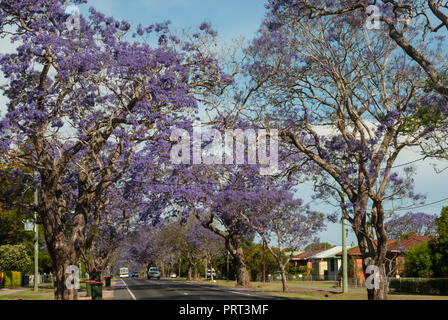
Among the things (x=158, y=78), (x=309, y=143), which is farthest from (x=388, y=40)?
(x=158, y=78)

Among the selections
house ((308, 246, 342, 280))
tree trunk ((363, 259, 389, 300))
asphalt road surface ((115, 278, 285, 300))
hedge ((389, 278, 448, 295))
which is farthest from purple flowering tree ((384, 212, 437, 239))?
house ((308, 246, 342, 280))

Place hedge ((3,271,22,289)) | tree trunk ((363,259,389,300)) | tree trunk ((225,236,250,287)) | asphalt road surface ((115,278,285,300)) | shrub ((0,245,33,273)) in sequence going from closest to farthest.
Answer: tree trunk ((363,259,389,300)) < asphalt road surface ((115,278,285,300)) < shrub ((0,245,33,273)) < tree trunk ((225,236,250,287)) < hedge ((3,271,22,289))

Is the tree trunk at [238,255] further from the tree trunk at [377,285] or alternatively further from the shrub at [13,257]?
the tree trunk at [377,285]

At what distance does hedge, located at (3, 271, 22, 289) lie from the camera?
5027cm

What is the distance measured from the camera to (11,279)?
2018 inches

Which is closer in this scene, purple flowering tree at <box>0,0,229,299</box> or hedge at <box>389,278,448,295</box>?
purple flowering tree at <box>0,0,229,299</box>

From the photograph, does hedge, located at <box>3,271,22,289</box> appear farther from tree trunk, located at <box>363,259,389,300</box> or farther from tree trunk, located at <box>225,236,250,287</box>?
tree trunk, located at <box>363,259,389,300</box>

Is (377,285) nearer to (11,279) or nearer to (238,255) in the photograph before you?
(238,255)

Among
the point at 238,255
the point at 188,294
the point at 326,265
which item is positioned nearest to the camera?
the point at 188,294

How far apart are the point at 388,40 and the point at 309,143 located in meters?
5.64

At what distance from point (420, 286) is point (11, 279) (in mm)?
35098

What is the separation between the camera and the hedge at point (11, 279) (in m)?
50.3

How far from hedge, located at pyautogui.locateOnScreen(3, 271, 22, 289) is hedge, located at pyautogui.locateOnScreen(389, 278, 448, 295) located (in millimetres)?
33279

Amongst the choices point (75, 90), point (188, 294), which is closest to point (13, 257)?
point (188, 294)
